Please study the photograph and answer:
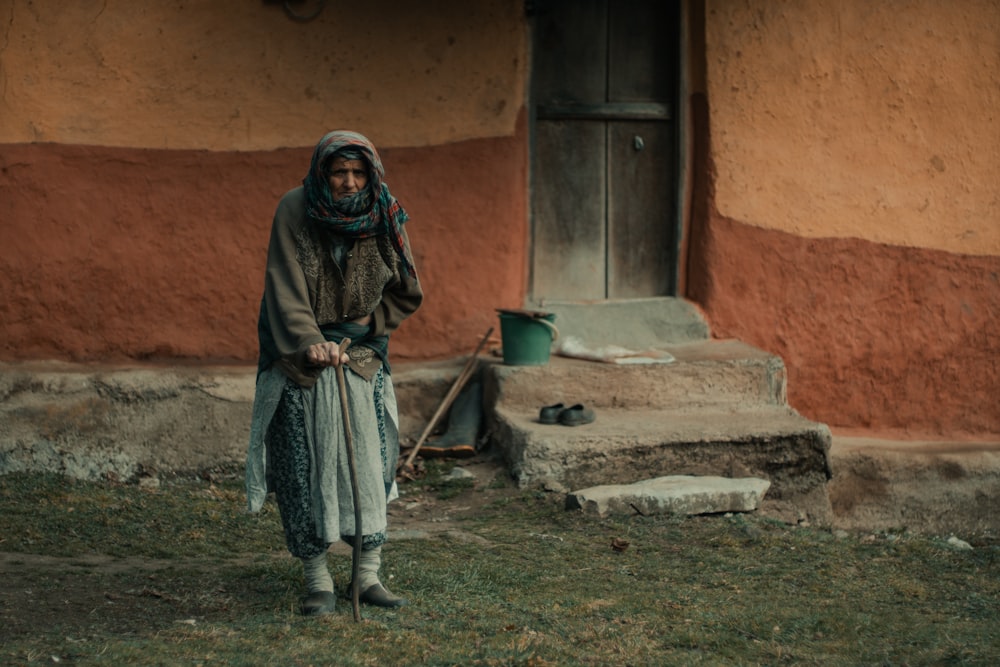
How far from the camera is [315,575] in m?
4.00

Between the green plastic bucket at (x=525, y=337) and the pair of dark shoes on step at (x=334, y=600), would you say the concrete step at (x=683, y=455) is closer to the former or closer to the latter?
the green plastic bucket at (x=525, y=337)

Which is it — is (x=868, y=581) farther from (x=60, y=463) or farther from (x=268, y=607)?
(x=60, y=463)

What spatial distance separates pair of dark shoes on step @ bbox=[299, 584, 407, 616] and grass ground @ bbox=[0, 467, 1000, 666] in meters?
0.05

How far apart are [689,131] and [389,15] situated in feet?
6.13

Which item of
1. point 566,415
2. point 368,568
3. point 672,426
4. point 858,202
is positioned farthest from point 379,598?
point 858,202

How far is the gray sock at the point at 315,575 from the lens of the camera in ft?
13.1

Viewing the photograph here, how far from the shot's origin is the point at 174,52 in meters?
6.45

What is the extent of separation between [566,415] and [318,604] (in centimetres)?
238

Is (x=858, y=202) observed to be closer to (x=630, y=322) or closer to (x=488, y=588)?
(x=630, y=322)

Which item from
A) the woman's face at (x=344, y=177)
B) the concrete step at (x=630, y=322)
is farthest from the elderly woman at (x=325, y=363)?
the concrete step at (x=630, y=322)

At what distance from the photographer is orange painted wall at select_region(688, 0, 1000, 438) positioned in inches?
274

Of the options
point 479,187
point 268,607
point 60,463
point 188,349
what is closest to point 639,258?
point 479,187

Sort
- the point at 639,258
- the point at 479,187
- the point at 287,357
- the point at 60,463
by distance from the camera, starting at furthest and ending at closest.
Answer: the point at 639,258 → the point at 479,187 → the point at 60,463 → the point at 287,357

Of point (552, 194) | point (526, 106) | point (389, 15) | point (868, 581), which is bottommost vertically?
point (868, 581)
